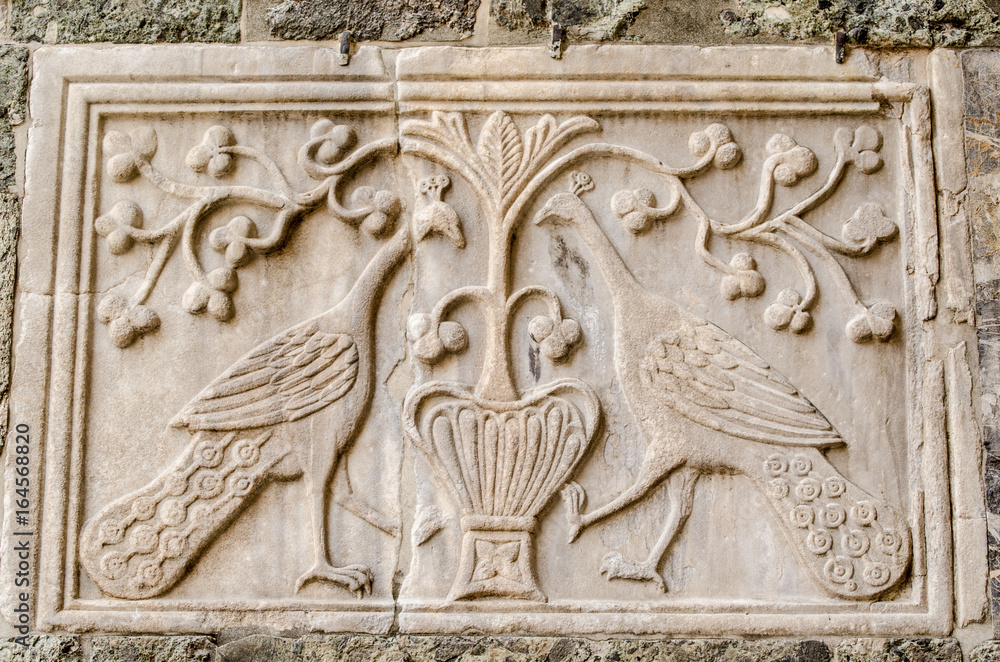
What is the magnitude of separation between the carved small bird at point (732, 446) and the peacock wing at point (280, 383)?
2.46 ft

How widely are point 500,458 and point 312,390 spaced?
57 centimetres

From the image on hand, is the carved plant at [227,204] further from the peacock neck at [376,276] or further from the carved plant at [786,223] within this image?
the carved plant at [786,223]

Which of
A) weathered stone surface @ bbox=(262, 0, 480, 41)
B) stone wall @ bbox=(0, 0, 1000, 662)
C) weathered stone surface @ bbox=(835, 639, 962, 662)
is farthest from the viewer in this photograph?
weathered stone surface @ bbox=(262, 0, 480, 41)

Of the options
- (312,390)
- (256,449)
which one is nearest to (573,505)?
(312,390)

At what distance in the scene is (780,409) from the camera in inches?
106

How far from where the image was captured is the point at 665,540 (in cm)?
265

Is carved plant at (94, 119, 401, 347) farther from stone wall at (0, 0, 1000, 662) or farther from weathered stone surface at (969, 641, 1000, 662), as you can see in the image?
weathered stone surface at (969, 641, 1000, 662)

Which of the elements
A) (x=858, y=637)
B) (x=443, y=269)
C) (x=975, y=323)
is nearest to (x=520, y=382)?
(x=443, y=269)

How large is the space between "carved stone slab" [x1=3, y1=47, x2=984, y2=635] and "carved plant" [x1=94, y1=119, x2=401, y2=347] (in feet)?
0.04

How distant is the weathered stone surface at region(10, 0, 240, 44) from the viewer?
292cm

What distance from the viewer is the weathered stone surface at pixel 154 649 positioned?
8.53 ft

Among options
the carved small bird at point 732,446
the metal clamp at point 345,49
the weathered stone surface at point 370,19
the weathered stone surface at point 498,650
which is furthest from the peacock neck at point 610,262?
the weathered stone surface at point 498,650

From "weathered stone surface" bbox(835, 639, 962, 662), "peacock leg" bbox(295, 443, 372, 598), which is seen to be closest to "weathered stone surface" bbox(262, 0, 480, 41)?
"peacock leg" bbox(295, 443, 372, 598)

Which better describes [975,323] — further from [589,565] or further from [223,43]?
[223,43]
